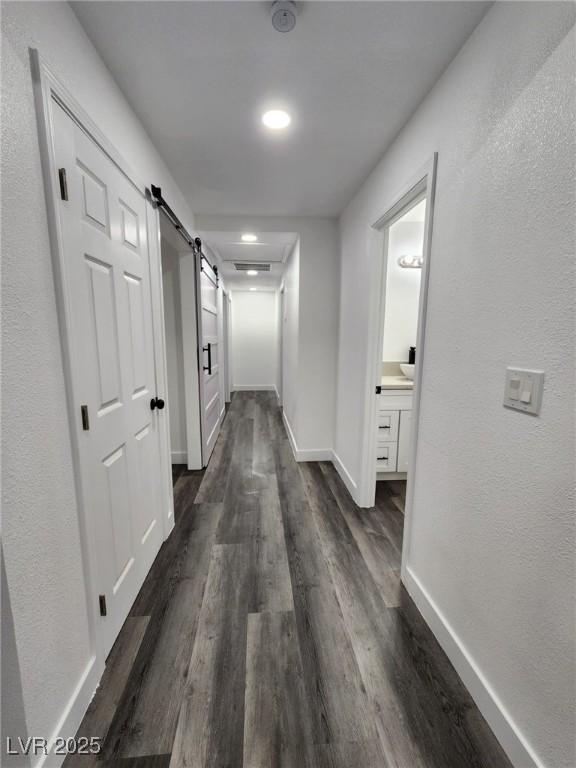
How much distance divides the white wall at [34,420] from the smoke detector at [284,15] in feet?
2.25

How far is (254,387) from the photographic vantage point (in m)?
7.61

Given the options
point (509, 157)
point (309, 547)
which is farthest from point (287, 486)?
point (509, 157)

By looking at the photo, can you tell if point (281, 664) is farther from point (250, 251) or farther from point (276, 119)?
point (250, 251)

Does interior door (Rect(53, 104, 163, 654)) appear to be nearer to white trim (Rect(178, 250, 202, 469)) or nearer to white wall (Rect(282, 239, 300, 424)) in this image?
white trim (Rect(178, 250, 202, 469))

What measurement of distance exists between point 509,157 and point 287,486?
2556 millimetres

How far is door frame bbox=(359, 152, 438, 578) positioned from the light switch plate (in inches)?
21.7

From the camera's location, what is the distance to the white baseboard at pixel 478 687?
3.17 ft

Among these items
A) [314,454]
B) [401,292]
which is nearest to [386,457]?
[314,454]

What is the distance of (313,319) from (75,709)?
2.91 m

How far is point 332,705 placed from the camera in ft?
3.81

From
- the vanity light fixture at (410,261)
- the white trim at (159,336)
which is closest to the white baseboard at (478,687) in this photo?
the white trim at (159,336)

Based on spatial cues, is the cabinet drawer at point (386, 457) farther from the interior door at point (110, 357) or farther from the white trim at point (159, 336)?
the interior door at point (110, 357)

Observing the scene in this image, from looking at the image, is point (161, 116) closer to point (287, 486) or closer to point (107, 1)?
point (107, 1)

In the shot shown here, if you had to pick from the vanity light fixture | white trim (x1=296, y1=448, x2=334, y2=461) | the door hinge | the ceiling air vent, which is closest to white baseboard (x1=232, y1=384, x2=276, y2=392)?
the ceiling air vent
